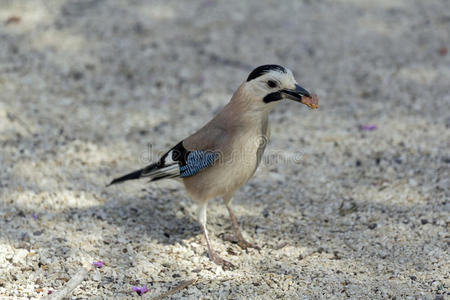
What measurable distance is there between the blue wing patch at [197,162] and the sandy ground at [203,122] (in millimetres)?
654

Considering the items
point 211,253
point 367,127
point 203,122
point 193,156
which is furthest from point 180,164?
point 367,127

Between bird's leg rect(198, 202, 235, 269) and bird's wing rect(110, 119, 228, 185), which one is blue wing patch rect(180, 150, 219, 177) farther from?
bird's leg rect(198, 202, 235, 269)

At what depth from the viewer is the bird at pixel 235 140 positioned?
4.10 m

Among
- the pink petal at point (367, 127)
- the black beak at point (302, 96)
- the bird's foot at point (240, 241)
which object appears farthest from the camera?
the pink petal at point (367, 127)

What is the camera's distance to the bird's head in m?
4.05

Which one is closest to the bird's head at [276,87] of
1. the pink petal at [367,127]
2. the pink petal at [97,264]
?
the pink petal at [97,264]

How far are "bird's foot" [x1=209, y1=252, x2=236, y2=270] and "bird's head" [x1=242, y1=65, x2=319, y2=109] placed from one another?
131cm

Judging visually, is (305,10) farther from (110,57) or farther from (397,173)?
(397,173)

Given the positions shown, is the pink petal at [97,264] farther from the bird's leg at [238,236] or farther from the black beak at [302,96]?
the black beak at [302,96]

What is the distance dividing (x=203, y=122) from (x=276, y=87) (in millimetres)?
2643

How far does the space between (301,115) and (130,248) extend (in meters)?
3.04

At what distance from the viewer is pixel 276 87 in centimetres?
411

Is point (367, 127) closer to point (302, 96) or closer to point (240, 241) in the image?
point (240, 241)

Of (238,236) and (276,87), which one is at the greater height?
(276,87)
